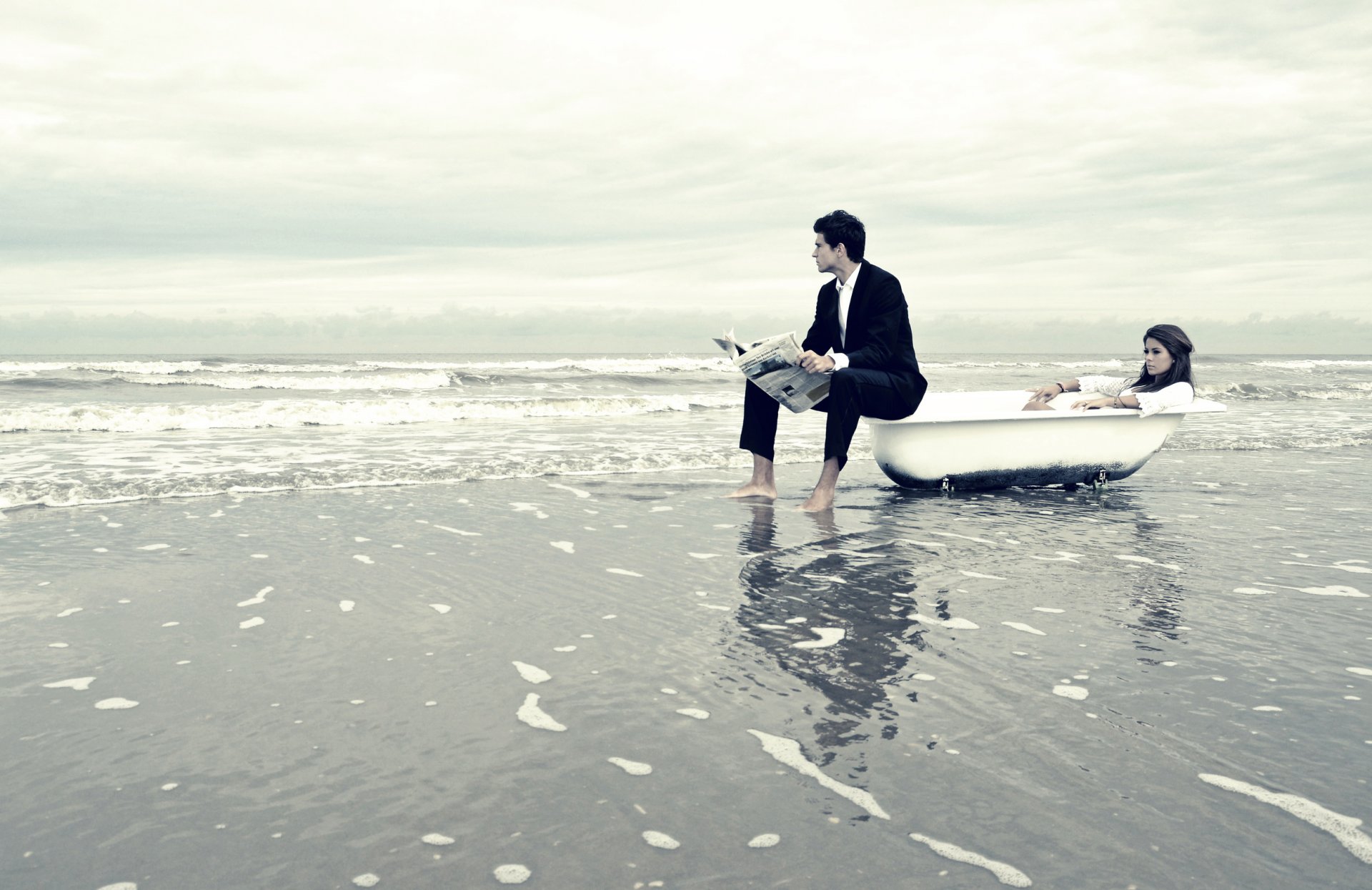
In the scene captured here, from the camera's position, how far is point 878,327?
613 cm

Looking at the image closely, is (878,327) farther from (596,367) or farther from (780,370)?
(596,367)

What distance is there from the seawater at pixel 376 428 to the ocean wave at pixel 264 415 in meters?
0.04

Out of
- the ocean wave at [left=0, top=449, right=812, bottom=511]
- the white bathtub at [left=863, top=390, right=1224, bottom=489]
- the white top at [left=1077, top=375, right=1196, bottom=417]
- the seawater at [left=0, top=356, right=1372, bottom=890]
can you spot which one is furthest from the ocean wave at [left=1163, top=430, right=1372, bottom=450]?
the ocean wave at [left=0, top=449, right=812, bottom=511]

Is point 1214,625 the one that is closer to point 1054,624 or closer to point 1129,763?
point 1054,624

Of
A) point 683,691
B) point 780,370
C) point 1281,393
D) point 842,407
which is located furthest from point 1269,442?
point 1281,393

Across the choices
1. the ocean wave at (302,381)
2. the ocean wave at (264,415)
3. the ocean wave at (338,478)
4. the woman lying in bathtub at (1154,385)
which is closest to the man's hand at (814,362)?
the woman lying in bathtub at (1154,385)

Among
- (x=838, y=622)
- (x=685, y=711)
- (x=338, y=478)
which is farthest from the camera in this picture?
(x=338, y=478)

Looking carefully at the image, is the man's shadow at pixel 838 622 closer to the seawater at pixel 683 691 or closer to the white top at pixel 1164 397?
the seawater at pixel 683 691

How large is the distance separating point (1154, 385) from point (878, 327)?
7.37 ft

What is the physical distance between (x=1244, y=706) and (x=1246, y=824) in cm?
77

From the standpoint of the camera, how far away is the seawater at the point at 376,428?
Result: 305 inches

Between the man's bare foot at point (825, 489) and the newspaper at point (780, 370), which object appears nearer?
the newspaper at point (780, 370)

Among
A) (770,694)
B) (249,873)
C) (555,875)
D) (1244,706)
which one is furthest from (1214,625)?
(249,873)

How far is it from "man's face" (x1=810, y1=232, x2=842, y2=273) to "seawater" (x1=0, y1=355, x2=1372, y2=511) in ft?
9.25
